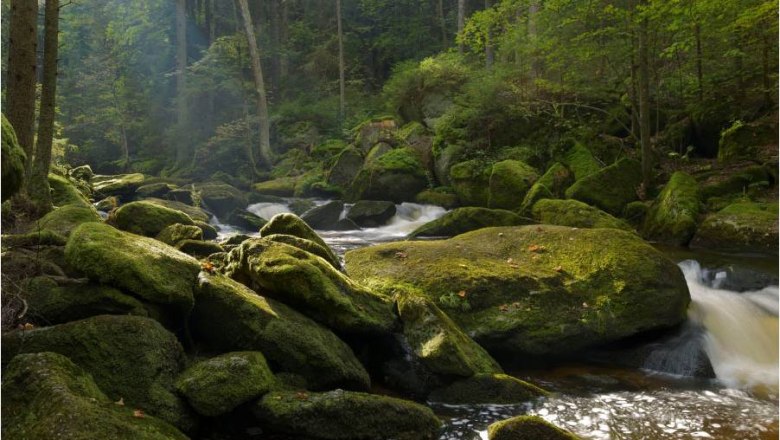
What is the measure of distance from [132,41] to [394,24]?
16.1 meters

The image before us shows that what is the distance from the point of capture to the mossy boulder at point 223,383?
4.54m

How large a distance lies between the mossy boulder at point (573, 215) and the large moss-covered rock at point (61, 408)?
30.3 ft

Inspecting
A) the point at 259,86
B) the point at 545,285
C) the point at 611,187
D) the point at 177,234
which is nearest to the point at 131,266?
the point at 177,234

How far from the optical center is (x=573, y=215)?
11.6 meters

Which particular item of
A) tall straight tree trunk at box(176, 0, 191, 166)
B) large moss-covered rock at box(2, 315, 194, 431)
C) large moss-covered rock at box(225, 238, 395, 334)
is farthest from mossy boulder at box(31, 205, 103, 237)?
tall straight tree trunk at box(176, 0, 191, 166)

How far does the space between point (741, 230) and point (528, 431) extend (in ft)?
27.7

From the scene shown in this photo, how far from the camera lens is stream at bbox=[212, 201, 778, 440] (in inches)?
206

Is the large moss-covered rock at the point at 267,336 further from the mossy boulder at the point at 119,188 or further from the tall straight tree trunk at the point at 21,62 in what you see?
the mossy boulder at the point at 119,188

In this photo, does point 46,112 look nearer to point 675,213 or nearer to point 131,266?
point 131,266

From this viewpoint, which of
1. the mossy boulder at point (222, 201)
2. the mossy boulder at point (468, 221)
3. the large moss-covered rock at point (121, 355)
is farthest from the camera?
the mossy boulder at point (222, 201)

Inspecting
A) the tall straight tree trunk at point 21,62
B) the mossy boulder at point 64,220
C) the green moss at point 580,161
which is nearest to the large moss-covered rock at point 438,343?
the mossy boulder at point 64,220

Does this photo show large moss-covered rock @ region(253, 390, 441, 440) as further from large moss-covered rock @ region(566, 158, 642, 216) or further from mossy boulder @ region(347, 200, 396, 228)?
mossy boulder @ region(347, 200, 396, 228)

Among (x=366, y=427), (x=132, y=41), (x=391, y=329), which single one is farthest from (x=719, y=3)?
(x=132, y=41)

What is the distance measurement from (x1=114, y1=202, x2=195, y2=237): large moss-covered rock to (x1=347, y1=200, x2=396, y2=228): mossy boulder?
699 centimetres
